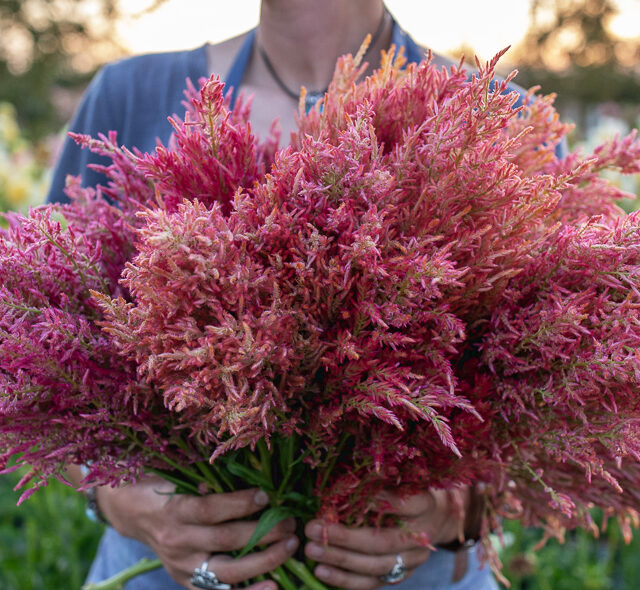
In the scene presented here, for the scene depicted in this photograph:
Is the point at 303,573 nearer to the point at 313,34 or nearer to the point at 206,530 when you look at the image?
the point at 206,530

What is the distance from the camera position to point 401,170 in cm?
58

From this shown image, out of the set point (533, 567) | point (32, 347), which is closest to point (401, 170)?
point (32, 347)

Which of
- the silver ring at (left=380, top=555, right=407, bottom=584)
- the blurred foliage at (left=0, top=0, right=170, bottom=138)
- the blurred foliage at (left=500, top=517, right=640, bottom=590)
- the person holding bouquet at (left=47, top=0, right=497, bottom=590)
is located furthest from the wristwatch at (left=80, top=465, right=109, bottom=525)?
the blurred foliage at (left=0, top=0, right=170, bottom=138)

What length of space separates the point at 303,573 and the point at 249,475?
0.21 m

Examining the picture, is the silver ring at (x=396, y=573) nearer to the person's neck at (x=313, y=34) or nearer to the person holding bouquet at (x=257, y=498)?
the person holding bouquet at (x=257, y=498)

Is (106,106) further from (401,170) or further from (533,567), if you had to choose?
(533,567)

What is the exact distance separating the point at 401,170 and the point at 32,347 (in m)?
0.38

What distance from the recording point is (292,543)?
0.86m

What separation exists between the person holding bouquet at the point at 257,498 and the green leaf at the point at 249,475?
22 mm

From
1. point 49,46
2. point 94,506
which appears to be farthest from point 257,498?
point 49,46

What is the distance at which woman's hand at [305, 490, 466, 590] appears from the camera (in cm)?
83

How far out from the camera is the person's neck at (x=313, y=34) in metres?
1.16

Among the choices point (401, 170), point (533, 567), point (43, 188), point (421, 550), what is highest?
point (43, 188)

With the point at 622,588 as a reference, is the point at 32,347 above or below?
above
